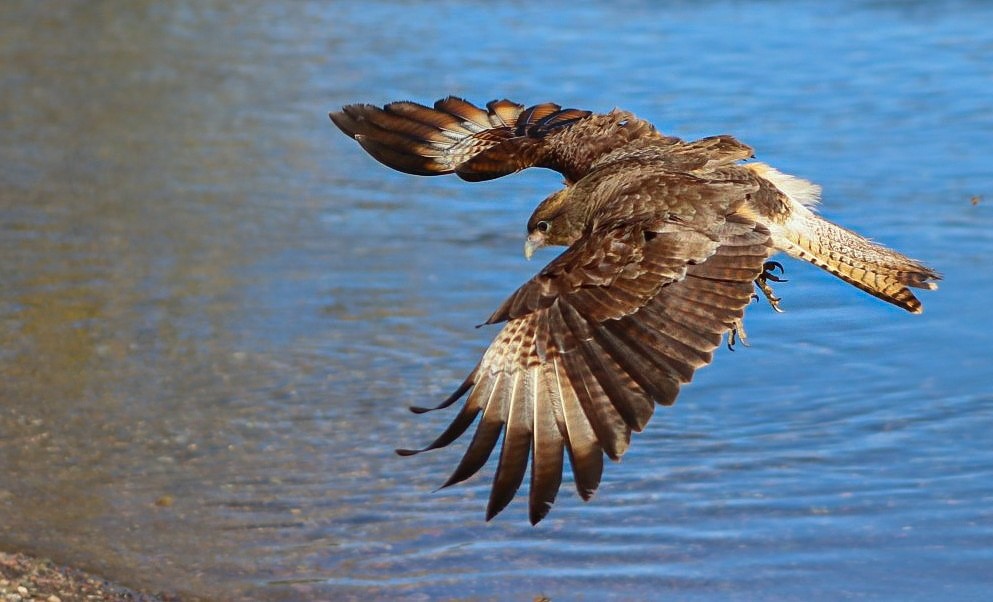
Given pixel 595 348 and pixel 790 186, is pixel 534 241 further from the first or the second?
pixel 595 348

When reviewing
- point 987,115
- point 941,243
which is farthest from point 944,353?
point 987,115

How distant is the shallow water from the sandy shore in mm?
134

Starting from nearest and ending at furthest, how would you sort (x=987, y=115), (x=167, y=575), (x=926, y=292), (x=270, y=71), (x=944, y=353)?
1. (x=167, y=575)
2. (x=944, y=353)
3. (x=926, y=292)
4. (x=987, y=115)
5. (x=270, y=71)

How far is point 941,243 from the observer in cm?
769

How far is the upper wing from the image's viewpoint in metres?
4.14

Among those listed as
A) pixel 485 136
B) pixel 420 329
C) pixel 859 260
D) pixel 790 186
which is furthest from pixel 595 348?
pixel 420 329

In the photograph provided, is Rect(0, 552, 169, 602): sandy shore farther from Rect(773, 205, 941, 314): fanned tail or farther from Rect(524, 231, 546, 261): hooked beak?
Rect(773, 205, 941, 314): fanned tail

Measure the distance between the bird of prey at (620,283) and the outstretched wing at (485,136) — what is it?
10 mm

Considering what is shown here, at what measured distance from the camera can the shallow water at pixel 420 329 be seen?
511 centimetres

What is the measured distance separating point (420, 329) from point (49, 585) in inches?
110

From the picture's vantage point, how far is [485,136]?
617cm

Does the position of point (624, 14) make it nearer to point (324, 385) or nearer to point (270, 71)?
point (270, 71)

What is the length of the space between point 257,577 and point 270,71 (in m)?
7.30

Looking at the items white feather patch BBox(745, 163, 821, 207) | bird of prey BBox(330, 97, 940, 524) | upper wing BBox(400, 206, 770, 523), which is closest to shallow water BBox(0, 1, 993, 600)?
bird of prey BBox(330, 97, 940, 524)
